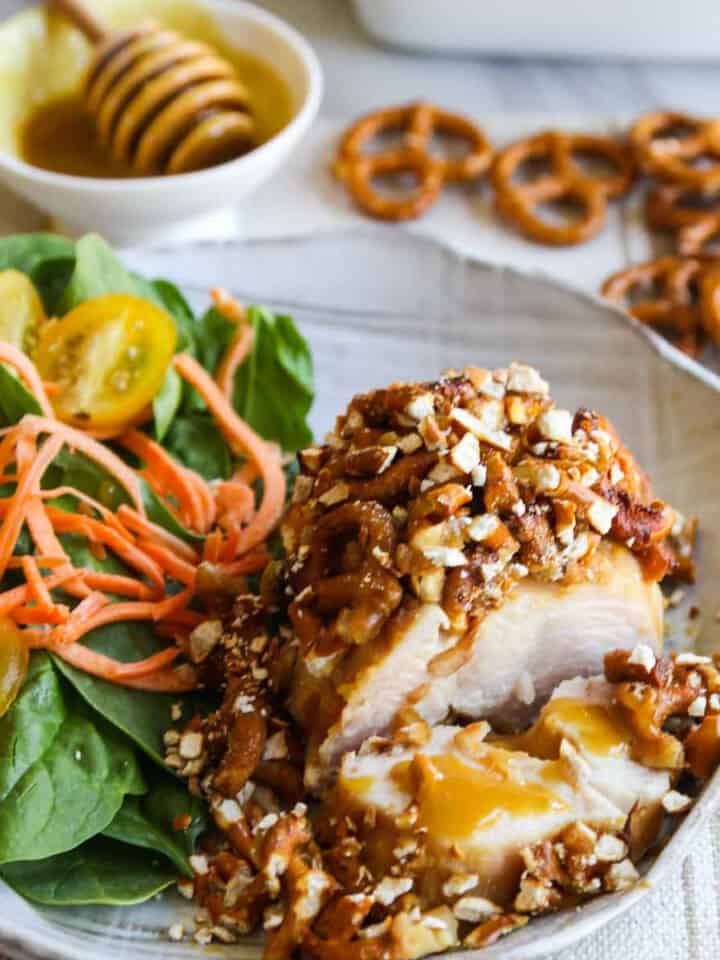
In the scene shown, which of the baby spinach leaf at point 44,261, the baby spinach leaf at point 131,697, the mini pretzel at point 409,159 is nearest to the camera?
the baby spinach leaf at point 131,697

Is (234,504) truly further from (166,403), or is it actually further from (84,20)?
(84,20)

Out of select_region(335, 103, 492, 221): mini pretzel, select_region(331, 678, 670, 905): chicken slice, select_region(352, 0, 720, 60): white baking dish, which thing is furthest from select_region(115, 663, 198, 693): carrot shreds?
select_region(352, 0, 720, 60): white baking dish

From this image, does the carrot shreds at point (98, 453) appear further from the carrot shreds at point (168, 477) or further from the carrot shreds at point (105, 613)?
the carrot shreds at point (105, 613)

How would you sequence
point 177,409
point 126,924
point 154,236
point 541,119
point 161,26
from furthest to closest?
point 541,119 < point 161,26 < point 154,236 < point 177,409 < point 126,924

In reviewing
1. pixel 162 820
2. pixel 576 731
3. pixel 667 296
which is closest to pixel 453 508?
pixel 576 731

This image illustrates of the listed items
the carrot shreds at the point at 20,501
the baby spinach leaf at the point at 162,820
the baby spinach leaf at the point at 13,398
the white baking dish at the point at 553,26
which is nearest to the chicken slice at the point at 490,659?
the baby spinach leaf at the point at 162,820

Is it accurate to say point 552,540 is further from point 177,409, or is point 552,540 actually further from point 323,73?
point 323,73

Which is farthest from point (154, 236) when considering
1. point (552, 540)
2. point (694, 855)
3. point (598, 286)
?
point (694, 855)

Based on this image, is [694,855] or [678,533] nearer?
[694,855]
